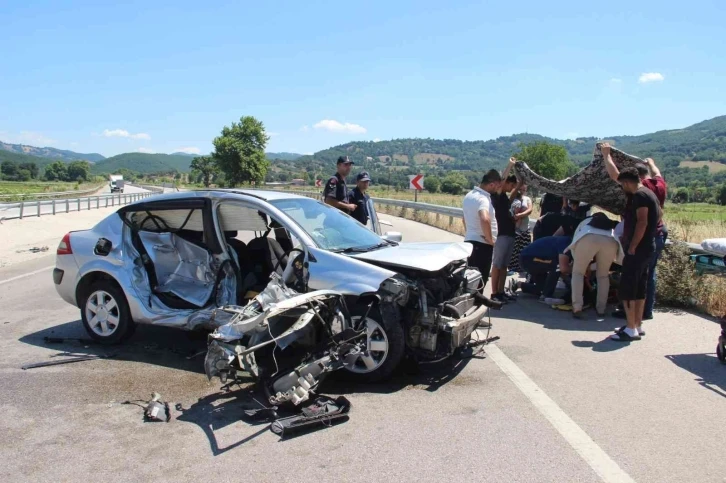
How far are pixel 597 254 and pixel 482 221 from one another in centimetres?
157

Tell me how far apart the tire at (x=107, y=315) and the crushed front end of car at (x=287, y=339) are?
63.5 inches

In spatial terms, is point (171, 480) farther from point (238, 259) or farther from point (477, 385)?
point (238, 259)

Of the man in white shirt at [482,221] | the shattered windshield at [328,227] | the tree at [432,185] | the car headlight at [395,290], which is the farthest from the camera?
the tree at [432,185]

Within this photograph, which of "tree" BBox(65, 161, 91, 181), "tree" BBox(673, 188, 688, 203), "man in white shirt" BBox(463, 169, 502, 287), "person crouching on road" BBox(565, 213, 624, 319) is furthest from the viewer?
"tree" BBox(65, 161, 91, 181)

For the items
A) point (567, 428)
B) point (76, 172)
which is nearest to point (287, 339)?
point (567, 428)

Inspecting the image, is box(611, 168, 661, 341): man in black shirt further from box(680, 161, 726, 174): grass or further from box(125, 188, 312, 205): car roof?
box(680, 161, 726, 174): grass

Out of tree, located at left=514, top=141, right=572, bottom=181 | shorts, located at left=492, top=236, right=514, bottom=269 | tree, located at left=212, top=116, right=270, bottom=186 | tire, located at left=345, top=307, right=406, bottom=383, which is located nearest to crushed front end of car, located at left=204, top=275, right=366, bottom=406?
tire, located at left=345, top=307, right=406, bottom=383

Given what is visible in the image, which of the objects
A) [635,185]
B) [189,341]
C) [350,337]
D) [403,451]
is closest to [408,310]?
[350,337]

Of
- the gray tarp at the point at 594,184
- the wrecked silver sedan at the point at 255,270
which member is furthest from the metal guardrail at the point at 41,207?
the gray tarp at the point at 594,184

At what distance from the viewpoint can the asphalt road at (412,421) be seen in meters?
3.66

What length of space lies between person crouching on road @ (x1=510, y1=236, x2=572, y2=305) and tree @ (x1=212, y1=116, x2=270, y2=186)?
6051 cm

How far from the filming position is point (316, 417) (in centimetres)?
436

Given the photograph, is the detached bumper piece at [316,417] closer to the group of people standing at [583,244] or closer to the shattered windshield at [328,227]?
the shattered windshield at [328,227]

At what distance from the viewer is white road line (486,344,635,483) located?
11.8 feet
